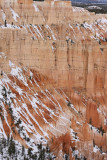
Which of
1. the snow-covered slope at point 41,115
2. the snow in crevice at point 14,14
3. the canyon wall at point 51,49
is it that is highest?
the snow in crevice at point 14,14

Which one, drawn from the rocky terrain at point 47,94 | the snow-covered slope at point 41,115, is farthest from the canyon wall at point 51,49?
the snow-covered slope at point 41,115

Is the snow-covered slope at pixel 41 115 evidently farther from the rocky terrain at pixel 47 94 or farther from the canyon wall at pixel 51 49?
the canyon wall at pixel 51 49

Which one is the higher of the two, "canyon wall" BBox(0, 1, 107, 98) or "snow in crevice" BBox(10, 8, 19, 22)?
"snow in crevice" BBox(10, 8, 19, 22)

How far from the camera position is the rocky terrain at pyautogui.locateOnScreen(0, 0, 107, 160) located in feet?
94.9

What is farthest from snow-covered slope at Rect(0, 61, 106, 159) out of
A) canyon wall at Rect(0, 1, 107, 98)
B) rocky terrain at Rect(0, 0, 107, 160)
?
canyon wall at Rect(0, 1, 107, 98)

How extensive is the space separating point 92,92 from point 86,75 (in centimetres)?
125

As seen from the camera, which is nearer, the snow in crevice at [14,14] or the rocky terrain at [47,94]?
the rocky terrain at [47,94]

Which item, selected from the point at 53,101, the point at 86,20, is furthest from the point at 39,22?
the point at 53,101

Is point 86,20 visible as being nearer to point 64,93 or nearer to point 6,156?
point 64,93

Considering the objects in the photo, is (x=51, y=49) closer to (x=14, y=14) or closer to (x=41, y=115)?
(x=41, y=115)

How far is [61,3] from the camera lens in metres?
42.5

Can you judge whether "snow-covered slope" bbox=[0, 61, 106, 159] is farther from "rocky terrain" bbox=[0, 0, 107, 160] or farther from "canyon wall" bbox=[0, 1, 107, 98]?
"canyon wall" bbox=[0, 1, 107, 98]

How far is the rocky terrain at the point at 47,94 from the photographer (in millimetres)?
28938

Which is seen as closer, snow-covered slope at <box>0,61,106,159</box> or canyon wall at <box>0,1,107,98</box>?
snow-covered slope at <box>0,61,106,159</box>
